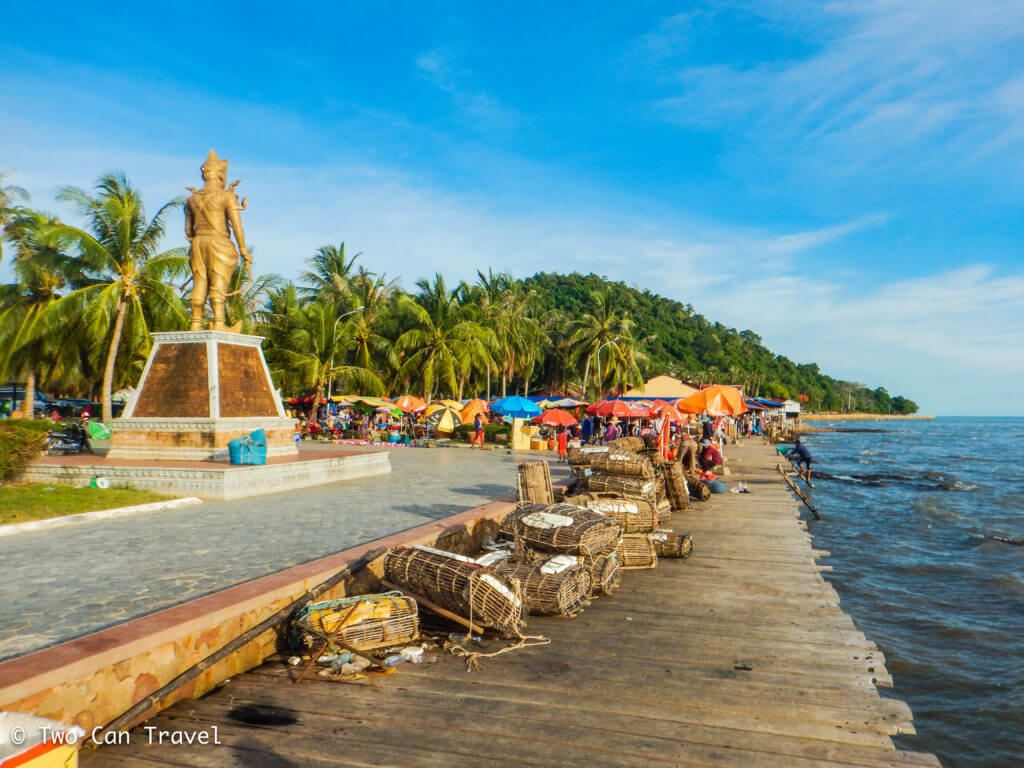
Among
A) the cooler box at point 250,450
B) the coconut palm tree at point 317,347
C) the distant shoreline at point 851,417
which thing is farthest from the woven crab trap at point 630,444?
the distant shoreline at point 851,417

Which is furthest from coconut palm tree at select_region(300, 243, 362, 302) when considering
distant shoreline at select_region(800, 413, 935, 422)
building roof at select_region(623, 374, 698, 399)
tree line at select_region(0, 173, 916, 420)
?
distant shoreline at select_region(800, 413, 935, 422)

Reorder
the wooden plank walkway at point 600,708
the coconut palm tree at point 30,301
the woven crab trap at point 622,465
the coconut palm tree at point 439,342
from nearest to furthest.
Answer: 1. the wooden plank walkway at point 600,708
2. the woven crab trap at point 622,465
3. the coconut palm tree at point 30,301
4. the coconut palm tree at point 439,342

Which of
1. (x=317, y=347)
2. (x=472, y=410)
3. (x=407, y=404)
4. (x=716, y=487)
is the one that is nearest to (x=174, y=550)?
(x=716, y=487)

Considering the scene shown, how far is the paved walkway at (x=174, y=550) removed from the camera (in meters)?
4.61

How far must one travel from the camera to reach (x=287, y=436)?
14031 millimetres

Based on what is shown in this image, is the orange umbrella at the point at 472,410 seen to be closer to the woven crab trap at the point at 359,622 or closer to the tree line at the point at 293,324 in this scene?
the tree line at the point at 293,324

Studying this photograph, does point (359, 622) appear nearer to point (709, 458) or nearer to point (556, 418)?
point (709, 458)

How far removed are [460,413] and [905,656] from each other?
860 inches

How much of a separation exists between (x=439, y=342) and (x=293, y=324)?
298 inches

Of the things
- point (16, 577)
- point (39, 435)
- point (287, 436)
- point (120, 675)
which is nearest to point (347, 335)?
point (287, 436)

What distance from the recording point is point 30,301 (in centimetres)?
2566

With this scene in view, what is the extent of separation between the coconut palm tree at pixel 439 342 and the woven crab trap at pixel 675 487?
2230cm

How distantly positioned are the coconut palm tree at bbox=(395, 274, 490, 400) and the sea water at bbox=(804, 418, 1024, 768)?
18917 mm

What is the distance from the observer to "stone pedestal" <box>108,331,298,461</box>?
12.4 meters
